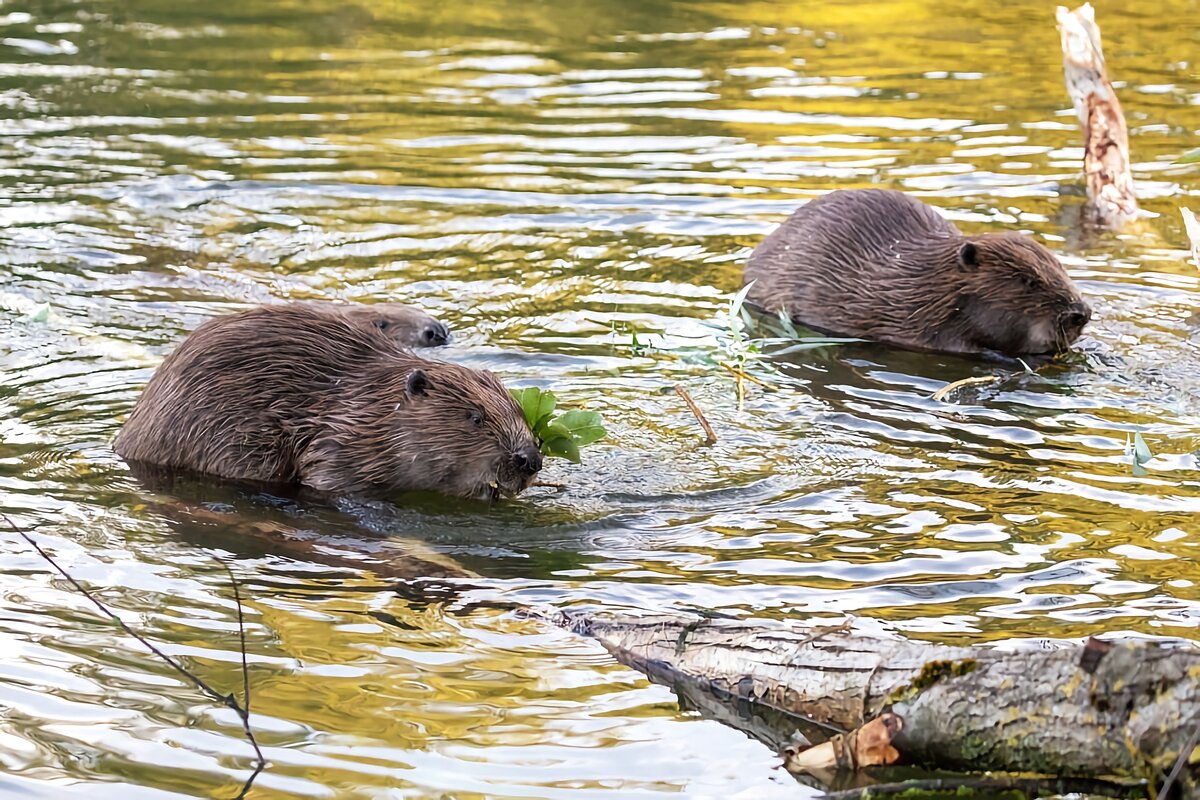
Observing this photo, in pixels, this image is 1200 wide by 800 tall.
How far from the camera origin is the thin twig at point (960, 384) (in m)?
6.23

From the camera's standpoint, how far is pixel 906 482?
211 inches

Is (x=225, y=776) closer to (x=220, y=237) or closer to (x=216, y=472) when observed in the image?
(x=216, y=472)

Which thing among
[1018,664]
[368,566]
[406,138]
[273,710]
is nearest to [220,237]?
[406,138]

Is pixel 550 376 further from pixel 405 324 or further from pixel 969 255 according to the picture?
pixel 969 255

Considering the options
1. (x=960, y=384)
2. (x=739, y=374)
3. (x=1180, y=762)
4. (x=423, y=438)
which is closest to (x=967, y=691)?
(x=1180, y=762)

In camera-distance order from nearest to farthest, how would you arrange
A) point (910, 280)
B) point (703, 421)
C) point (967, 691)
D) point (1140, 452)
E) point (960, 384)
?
point (967, 691) < point (1140, 452) < point (703, 421) < point (960, 384) < point (910, 280)

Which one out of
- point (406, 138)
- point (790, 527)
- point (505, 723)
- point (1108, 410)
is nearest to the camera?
point (505, 723)

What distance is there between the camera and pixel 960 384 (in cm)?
628

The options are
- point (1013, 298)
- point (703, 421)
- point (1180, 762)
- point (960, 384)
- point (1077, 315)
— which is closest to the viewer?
point (1180, 762)

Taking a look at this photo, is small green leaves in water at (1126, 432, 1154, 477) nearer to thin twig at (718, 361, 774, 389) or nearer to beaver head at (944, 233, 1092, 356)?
thin twig at (718, 361, 774, 389)

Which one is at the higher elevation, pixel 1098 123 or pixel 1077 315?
pixel 1098 123

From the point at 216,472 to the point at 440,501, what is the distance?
0.76 m

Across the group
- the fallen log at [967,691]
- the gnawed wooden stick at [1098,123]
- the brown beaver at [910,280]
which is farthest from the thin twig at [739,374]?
the gnawed wooden stick at [1098,123]

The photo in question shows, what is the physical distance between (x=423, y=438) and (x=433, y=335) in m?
1.67
